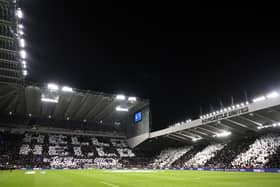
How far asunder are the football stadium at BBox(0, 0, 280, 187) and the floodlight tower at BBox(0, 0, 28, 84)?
3.9 inches

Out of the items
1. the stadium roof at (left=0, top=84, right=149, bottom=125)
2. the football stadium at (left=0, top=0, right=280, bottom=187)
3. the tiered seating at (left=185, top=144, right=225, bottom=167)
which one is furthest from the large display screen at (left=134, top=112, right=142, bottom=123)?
the tiered seating at (left=185, top=144, right=225, bottom=167)

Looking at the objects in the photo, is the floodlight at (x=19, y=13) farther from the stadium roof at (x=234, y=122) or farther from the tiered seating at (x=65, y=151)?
the tiered seating at (x=65, y=151)

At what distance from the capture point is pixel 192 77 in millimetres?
48375

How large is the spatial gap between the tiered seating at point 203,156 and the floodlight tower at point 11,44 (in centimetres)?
3580

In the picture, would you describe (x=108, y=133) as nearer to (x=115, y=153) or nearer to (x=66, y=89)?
(x=115, y=153)

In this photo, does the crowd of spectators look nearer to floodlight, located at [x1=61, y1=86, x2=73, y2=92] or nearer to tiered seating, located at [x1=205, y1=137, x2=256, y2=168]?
tiered seating, located at [x1=205, y1=137, x2=256, y2=168]

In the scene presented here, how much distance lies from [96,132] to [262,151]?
4874 centimetres

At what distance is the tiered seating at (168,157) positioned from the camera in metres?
57.9

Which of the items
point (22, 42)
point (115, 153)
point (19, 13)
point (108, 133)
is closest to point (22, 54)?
point (22, 42)

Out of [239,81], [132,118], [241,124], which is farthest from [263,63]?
[132,118]

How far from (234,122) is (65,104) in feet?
126

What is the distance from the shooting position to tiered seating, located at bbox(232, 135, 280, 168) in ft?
120

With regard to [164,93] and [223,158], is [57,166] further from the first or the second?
[223,158]

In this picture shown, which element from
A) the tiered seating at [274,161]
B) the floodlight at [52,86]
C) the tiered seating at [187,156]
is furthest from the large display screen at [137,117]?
the tiered seating at [274,161]
